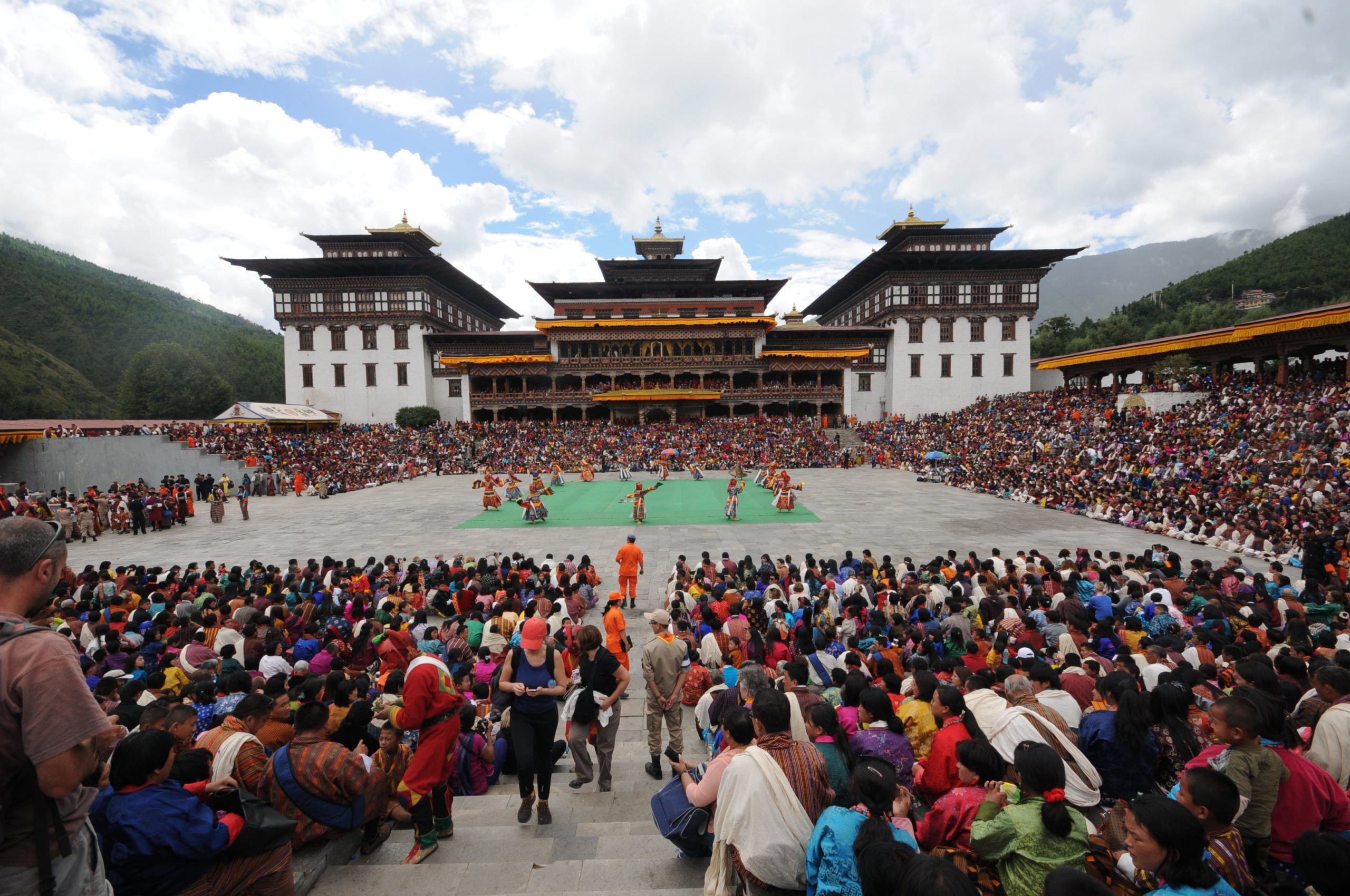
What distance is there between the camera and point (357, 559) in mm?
15430

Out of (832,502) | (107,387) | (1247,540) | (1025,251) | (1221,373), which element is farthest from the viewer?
(107,387)

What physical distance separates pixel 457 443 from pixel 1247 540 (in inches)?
1555

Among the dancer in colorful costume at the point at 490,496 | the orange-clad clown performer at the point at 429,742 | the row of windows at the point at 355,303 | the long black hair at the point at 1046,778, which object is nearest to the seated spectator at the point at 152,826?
the orange-clad clown performer at the point at 429,742

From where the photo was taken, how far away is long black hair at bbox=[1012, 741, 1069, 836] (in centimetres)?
291

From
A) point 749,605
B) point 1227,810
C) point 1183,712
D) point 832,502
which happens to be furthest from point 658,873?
point 832,502

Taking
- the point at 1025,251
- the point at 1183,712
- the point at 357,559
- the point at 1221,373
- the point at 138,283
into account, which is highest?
the point at 138,283

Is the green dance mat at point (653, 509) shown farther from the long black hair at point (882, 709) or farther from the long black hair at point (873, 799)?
the long black hair at point (873, 799)

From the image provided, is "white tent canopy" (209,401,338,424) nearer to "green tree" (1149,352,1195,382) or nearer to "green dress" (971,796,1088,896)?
"green dress" (971,796,1088,896)

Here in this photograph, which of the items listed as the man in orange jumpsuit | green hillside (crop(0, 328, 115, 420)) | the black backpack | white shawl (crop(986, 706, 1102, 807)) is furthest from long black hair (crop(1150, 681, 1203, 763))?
green hillside (crop(0, 328, 115, 420))

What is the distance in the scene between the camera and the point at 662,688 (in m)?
5.56

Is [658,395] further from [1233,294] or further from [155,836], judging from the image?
[1233,294]

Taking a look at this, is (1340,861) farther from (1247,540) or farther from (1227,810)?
(1247,540)

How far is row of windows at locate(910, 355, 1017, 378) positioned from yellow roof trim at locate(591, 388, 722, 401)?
52.5 ft

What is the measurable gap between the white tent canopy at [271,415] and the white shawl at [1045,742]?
39622 millimetres
